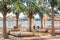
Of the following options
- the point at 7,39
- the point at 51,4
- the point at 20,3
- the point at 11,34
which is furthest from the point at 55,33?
the point at 20,3

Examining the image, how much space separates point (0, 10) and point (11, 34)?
4644mm

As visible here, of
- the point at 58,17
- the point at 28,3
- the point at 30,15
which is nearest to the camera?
the point at 28,3

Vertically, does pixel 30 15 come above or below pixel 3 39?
above

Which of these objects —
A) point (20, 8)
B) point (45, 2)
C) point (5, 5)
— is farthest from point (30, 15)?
point (20, 8)

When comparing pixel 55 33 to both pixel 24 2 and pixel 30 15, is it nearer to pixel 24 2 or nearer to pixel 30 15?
pixel 30 15

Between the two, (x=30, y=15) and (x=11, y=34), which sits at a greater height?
(x=30, y=15)

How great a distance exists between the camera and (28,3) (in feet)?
43.3

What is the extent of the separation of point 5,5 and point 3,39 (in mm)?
2922

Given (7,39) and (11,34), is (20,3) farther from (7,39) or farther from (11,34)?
(11,34)

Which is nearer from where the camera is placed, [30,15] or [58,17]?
[30,15]

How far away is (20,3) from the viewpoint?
1362cm

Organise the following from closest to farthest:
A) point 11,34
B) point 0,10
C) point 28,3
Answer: point 28,3 → point 0,10 → point 11,34

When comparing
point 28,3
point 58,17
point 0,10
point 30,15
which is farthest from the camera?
point 58,17

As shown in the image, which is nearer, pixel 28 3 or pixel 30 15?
pixel 28 3
